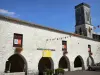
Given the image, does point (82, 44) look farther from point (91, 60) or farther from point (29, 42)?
point (29, 42)

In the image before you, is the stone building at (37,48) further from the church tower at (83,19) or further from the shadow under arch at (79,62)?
the church tower at (83,19)

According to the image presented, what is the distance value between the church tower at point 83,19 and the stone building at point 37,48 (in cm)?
1361

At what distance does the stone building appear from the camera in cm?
1591

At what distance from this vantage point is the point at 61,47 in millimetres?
21703

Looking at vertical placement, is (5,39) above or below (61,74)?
above

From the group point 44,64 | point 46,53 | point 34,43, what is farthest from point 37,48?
point 44,64

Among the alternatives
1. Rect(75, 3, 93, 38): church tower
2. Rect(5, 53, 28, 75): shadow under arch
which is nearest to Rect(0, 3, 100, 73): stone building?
Rect(5, 53, 28, 75): shadow under arch

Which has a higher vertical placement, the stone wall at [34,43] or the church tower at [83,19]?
the church tower at [83,19]

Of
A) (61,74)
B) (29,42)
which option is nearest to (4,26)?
(29,42)

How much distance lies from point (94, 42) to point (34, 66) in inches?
619

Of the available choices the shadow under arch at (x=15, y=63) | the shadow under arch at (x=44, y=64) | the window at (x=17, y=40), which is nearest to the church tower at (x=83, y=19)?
the shadow under arch at (x=44, y=64)

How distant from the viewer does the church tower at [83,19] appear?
41.6 metres

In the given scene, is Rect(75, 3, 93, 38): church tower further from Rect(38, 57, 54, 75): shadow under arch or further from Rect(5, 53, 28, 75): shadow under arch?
Rect(5, 53, 28, 75): shadow under arch

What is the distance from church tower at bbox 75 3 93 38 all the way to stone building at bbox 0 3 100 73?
44.7 ft
